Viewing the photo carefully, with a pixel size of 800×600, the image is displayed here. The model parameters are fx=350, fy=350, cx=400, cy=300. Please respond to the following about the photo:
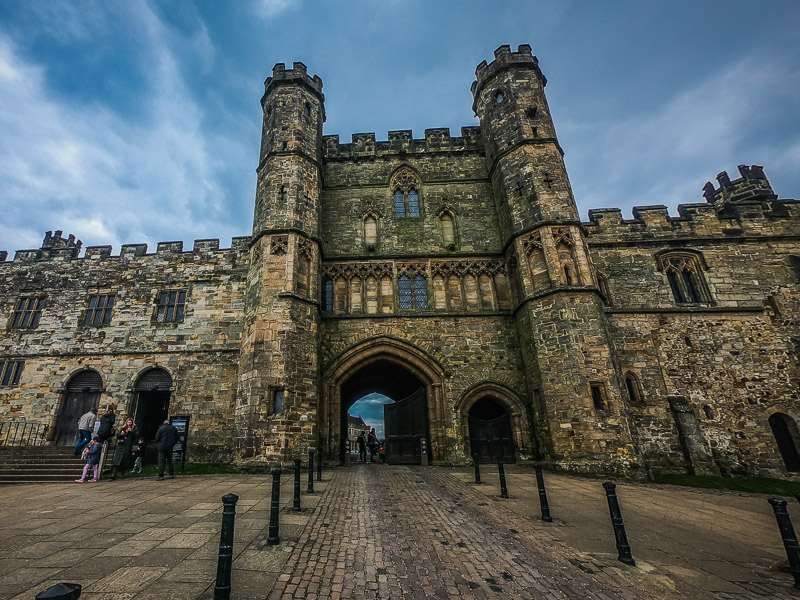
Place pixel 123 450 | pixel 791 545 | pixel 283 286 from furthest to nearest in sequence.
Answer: pixel 283 286 < pixel 123 450 < pixel 791 545

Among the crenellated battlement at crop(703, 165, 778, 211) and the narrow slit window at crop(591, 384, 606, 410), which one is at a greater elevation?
the crenellated battlement at crop(703, 165, 778, 211)

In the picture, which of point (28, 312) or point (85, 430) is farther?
point (28, 312)

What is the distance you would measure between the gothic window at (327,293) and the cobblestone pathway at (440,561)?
888 centimetres

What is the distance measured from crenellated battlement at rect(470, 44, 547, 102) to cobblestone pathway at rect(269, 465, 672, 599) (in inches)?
683

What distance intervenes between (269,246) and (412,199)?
279 inches

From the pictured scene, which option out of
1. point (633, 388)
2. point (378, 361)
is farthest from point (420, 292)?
point (633, 388)

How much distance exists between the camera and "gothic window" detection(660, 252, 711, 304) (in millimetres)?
14188

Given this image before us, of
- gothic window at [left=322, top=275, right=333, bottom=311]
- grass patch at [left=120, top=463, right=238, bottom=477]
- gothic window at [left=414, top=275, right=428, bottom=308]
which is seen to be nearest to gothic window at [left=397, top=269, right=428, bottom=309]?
gothic window at [left=414, top=275, right=428, bottom=308]

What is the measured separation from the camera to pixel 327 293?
14562 mm

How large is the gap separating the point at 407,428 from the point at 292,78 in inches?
631

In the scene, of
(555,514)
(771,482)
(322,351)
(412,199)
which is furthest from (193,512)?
(771,482)

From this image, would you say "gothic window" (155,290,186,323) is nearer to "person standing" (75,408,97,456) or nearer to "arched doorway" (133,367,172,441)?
"arched doorway" (133,367,172,441)

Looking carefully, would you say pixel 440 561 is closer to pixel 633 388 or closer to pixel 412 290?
pixel 412 290

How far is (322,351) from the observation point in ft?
43.6
